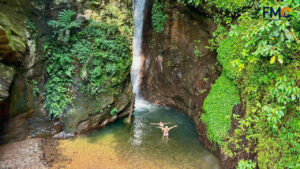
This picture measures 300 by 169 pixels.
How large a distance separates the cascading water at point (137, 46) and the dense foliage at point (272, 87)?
29.5 feet

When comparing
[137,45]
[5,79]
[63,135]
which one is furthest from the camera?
[137,45]

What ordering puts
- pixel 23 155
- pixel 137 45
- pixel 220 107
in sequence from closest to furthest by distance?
pixel 23 155, pixel 220 107, pixel 137 45

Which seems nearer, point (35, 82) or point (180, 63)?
point (35, 82)

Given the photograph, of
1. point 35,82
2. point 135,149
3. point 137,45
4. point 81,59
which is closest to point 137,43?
point 137,45

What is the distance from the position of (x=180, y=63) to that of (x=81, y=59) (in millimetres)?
6259

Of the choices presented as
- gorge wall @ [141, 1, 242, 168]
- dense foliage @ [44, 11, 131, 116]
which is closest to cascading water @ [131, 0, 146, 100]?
gorge wall @ [141, 1, 242, 168]

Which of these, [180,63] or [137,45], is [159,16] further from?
[180,63]

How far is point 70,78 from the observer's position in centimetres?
920

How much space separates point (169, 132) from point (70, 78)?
5722mm

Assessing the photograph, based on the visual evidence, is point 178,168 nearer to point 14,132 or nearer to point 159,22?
point 14,132

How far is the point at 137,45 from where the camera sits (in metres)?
14.7

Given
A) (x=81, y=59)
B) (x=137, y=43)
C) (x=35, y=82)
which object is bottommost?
(x=35, y=82)

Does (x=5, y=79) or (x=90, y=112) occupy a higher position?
(x=5, y=79)

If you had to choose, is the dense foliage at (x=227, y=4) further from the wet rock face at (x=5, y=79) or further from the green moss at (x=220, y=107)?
the wet rock face at (x=5, y=79)
